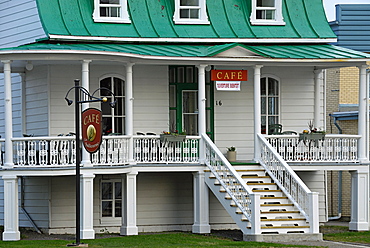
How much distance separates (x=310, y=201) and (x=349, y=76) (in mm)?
11535

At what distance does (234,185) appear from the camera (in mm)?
23500

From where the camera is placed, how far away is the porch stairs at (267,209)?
22.5 metres

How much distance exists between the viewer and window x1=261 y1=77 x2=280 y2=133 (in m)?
27.6

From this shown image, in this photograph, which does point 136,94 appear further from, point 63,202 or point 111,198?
point 63,202

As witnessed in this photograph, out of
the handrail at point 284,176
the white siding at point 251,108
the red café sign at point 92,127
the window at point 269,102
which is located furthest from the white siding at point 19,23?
the handrail at point 284,176

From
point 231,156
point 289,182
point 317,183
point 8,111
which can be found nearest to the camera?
point 8,111

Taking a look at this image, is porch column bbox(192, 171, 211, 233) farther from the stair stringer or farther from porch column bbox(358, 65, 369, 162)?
porch column bbox(358, 65, 369, 162)

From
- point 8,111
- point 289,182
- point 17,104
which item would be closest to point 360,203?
point 289,182

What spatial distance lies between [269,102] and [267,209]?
16.9 ft

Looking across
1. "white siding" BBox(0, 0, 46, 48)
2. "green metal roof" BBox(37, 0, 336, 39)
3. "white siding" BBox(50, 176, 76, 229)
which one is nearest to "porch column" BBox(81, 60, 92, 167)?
"green metal roof" BBox(37, 0, 336, 39)

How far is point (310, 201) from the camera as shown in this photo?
22.8 meters

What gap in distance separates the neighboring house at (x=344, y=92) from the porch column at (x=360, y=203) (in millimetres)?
5590

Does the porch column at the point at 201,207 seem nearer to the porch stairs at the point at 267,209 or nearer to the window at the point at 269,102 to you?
the porch stairs at the point at 267,209

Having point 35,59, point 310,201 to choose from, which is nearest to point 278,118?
point 310,201
